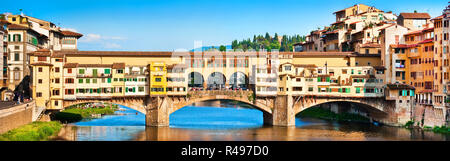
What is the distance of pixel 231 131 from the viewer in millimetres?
56844

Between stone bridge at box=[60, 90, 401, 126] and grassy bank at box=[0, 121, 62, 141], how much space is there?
17.6ft

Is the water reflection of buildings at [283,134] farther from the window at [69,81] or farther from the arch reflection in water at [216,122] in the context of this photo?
the window at [69,81]

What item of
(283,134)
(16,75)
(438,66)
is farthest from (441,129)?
(16,75)

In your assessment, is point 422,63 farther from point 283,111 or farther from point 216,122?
point 216,122

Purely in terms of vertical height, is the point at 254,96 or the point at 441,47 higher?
the point at 441,47

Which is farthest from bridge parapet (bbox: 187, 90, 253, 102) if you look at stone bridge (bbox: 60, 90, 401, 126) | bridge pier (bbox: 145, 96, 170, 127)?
bridge pier (bbox: 145, 96, 170, 127)

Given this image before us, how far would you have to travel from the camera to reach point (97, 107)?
8444 centimetres

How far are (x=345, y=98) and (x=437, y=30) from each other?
12.0 m

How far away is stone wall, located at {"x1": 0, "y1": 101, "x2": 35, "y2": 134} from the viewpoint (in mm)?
43469

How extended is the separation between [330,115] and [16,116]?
40545 millimetres

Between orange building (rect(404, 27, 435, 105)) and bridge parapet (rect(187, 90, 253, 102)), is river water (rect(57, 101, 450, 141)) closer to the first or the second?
bridge parapet (rect(187, 90, 253, 102))

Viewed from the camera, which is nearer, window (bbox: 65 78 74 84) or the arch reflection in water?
window (bbox: 65 78 74 84)
